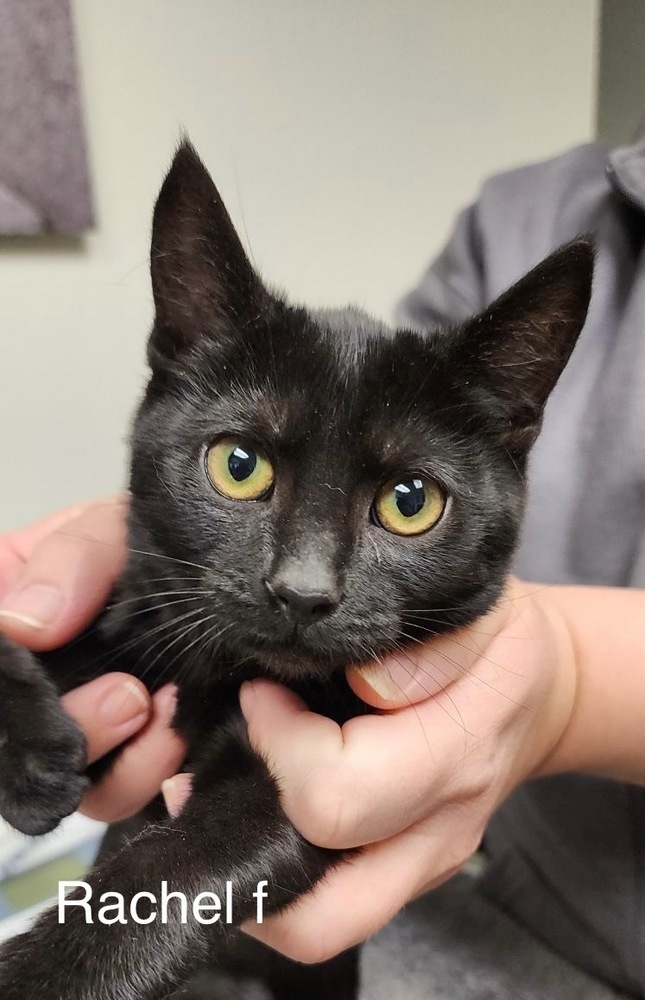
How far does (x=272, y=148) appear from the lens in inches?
56.2

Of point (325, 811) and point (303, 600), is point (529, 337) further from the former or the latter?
point (325, 811)

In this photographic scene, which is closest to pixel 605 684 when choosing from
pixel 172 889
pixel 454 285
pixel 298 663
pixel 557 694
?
pixel 557 694

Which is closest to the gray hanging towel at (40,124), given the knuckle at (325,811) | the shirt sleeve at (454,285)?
the shirt sleeve at (454,285)

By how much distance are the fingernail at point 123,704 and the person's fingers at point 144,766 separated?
0.08 ft

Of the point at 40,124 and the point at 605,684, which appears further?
the point at 40,124

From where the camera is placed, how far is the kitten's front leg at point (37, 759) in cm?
54

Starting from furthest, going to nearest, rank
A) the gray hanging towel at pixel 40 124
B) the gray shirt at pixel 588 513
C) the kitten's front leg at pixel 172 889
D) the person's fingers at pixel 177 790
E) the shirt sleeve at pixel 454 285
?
the gray hanging towel at pixel 40 124 → the shirt sleeve at pixel 454 285 → the gray shirt at pixel 588 513 → the person's fingers at pixel 177 790 → the kitten's front leg at pixel 172 889

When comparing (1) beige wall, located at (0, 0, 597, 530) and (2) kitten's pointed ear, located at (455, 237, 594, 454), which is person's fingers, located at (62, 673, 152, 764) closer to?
(2) kitten's pointed ear, located at (455, 237, 594, 454)

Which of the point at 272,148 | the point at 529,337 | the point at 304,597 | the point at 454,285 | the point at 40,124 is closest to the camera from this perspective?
the point at 304,597

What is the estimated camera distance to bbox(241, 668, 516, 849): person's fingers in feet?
1.67

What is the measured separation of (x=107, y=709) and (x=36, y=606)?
0.36 ft

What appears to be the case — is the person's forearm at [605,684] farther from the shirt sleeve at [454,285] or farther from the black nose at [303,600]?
the shirt sleeve at [454,285]

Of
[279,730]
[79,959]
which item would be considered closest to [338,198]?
[279,730]

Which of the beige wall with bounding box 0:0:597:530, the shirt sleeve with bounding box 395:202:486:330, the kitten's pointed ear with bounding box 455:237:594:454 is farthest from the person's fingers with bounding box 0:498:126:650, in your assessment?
the beige wall with bounding box 0:0:597:530
